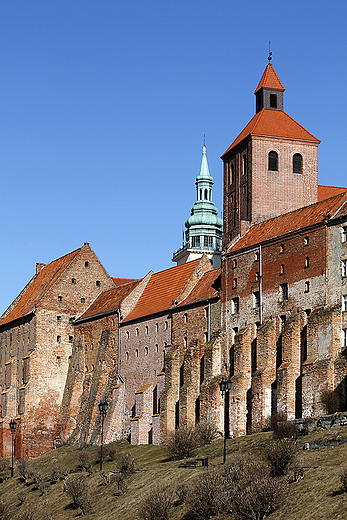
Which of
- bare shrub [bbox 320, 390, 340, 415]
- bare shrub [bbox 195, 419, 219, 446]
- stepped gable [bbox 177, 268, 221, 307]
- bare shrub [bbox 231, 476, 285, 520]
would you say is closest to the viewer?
bare shrub [bbox 231, 476, 285, 520]

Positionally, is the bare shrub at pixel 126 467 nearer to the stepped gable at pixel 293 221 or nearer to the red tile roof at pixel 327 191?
the stepped gable at pixel 293 221

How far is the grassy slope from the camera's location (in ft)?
105

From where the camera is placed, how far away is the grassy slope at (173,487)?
105 feet

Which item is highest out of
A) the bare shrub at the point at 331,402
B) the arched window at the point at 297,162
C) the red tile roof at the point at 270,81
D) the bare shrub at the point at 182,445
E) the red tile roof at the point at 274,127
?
the red tile roof at the point at 270,81

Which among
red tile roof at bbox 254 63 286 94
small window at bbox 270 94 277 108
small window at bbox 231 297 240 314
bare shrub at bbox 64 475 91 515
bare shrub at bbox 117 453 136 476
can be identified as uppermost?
red tile roof at bbox 254 63 286 94

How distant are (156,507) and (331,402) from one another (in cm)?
1407

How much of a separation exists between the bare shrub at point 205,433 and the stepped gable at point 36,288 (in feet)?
93.5

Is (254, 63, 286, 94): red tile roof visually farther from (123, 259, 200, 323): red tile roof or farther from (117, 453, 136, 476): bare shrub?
(117, 453, 136, 476): bare shrub

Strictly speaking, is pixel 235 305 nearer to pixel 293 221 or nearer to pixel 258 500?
pixel 293 221

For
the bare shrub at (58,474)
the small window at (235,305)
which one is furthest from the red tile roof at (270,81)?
the bare shrub at (58,474)

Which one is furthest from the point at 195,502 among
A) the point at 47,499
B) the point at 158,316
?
the point at 158,316

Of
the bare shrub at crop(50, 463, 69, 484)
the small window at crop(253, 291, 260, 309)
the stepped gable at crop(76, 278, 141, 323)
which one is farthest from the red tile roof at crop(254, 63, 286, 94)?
the bare shrub at crop(50, 463, 69, 484)

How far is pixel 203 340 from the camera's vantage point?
203ft

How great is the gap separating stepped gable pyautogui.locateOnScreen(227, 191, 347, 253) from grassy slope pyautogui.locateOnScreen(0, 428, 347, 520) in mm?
13231
